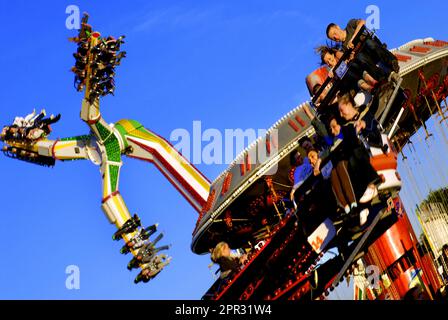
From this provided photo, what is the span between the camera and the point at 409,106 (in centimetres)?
2592

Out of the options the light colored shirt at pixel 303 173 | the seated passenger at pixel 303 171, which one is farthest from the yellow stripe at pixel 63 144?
the light colored shirt at pixel 303 173

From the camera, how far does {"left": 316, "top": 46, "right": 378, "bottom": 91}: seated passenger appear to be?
66.8 feet

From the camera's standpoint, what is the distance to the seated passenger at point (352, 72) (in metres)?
20.4

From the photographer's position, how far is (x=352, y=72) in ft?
68.8

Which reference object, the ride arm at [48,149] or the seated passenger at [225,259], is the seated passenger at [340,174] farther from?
the ride arm at [48,149]

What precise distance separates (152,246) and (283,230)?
419 inches

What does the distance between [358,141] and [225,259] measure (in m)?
5.20

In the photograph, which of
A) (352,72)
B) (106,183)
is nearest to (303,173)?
(352,72)

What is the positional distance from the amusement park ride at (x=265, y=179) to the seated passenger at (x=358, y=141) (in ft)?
0.58

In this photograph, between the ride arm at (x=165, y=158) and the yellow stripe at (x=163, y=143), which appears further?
the yellow stripe at (x=163, y=143)

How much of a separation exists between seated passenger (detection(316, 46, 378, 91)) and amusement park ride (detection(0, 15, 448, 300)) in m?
0.22

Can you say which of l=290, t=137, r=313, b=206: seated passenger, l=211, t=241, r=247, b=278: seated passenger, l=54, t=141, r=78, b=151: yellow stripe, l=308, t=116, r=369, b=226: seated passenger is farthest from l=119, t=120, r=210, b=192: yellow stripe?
l=308, t=116, r=369, b=226: seated passenger

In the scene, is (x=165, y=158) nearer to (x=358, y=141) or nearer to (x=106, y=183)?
(x=106, y=183)
